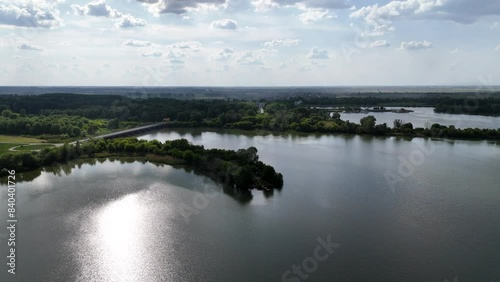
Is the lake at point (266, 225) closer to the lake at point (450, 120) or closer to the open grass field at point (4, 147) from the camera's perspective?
the open grass field at point (4, 147)

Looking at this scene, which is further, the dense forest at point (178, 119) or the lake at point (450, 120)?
the lake at point (450, 120)

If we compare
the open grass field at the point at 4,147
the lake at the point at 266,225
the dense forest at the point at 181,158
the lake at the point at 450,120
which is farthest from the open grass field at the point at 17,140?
the lake at the point at 450,120

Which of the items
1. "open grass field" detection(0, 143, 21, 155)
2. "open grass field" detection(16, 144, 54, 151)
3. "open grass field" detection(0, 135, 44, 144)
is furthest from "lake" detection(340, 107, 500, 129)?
"open grass field" detection(0, 143, 21, 155)

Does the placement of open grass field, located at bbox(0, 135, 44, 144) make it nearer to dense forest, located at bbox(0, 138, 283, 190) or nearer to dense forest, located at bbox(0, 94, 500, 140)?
dense forest, located at bbox(0, 94, 500, 140)

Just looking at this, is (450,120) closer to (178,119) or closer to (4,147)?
(178,119)

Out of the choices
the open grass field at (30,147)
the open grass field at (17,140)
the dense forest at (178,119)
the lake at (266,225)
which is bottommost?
the lake at (266,225)

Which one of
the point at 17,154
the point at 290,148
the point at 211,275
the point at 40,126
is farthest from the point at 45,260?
the point at 40,126

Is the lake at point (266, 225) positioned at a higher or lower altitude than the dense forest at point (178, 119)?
lower

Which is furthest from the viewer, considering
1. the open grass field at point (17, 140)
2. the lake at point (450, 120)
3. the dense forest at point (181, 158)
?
the lake at point (450, 120)
